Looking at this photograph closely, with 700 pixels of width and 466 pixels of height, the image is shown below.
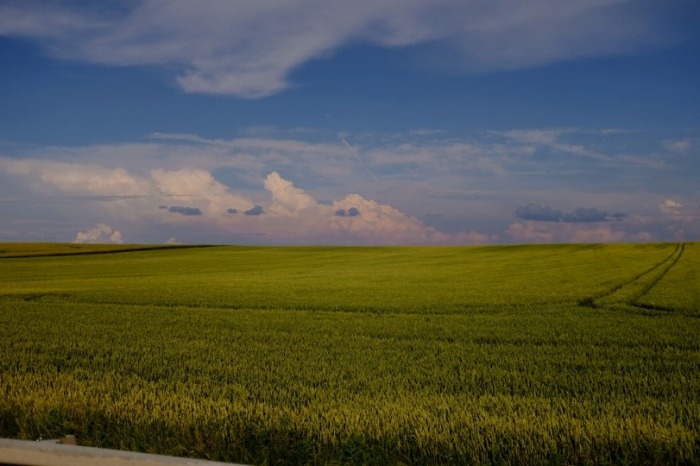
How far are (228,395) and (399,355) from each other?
441cm

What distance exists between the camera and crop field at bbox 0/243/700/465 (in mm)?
6270

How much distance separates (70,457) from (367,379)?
6.26 metres

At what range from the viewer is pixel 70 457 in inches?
138

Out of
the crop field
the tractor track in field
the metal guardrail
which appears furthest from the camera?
the tractor track in field

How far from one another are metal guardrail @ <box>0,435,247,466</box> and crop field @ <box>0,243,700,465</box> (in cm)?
248

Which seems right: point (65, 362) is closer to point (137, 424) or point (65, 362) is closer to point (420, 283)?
point (137, 424)

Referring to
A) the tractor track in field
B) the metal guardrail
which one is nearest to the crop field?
the tractor track in field

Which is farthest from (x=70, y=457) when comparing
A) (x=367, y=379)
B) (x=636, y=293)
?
(x=636, y=293)

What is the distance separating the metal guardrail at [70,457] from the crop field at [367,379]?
2.48m

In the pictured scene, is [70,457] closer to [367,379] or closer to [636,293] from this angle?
[367,379]

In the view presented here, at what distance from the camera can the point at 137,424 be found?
701 centimetres

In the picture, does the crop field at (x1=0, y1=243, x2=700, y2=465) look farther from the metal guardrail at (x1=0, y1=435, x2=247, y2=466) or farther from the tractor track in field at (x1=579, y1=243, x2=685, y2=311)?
the metal guardrail at (x1=0, y1=435, x2=247, y2=466)

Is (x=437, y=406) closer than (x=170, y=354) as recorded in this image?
Yes

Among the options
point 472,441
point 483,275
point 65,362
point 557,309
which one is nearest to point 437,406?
point 472,441
